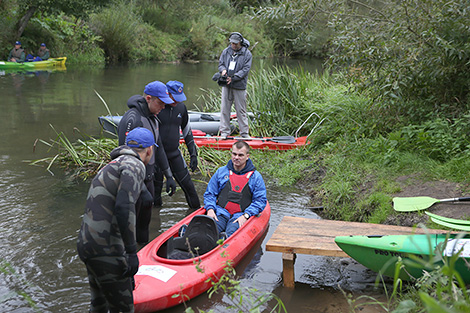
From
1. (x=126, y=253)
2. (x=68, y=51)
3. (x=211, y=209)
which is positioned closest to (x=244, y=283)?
(x=211, y=209)

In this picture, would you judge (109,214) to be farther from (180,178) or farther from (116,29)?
(116,29)

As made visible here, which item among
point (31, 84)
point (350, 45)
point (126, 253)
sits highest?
point (350, 45)

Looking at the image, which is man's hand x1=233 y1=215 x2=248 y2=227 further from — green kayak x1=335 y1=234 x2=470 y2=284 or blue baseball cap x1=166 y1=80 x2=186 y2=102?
blue baseball cap x1=166 y1=80 x2=186 y2=102

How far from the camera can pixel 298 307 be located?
168 inches

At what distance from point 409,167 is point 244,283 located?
322 centimetres

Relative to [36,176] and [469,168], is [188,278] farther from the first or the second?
[36,176]

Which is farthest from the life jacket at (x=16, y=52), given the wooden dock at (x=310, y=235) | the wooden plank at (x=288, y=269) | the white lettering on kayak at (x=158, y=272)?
the wooden plank at (x=288, y=269)

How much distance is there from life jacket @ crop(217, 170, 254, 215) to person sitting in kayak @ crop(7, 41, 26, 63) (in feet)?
58.1

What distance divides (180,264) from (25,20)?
67.2 feet

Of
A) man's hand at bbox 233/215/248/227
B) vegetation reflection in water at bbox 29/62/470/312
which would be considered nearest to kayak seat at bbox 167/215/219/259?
man's hand at bbox 233/215/248/227

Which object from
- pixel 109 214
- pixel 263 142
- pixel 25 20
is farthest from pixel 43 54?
pixel 109 214

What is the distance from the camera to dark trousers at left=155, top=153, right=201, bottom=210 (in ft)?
20.4

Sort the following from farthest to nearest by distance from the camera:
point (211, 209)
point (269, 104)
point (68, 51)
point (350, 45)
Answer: point (68, 51)
point (269, 104)
point (350, 45)
point (211, 209)

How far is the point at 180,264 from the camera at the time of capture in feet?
14.3
